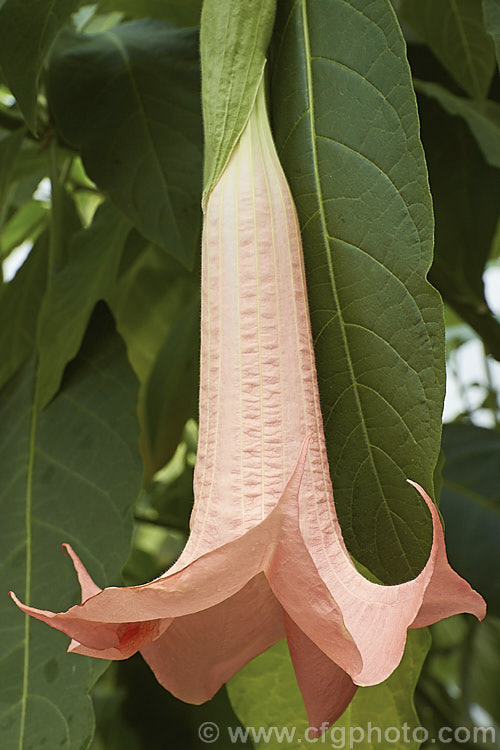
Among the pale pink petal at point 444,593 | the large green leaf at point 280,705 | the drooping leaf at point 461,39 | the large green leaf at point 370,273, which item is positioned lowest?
the large green leaf at point 280,705

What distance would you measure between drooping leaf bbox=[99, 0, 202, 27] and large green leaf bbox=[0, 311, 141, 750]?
31cm

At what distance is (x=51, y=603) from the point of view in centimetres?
55

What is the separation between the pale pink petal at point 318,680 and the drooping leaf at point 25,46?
34cm

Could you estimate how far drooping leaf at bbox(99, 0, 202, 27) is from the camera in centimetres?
77

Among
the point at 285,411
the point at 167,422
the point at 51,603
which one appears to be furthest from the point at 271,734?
the point at 167,422

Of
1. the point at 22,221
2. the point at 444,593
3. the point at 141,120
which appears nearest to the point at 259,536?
the point at 444,593

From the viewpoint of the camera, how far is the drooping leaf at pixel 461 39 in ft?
2.13

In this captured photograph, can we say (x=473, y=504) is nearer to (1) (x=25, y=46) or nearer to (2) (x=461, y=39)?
(2) (x=461, y=39)

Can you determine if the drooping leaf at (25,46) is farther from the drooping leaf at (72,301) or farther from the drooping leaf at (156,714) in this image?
the drooping leaf at (156,714)

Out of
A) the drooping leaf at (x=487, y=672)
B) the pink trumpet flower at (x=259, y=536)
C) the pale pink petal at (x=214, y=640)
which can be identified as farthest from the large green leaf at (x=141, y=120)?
the drooping leaf at (x=487, y=672)

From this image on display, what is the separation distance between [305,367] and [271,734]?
Answer: 0.95 ft

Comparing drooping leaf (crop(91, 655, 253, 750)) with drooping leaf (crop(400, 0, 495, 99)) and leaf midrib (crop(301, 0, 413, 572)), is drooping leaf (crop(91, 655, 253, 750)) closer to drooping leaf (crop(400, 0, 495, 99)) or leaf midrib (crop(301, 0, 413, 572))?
leaf midrib (crop(301, 0, 413, 572))

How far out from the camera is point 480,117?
0.68m

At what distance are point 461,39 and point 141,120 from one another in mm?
261
